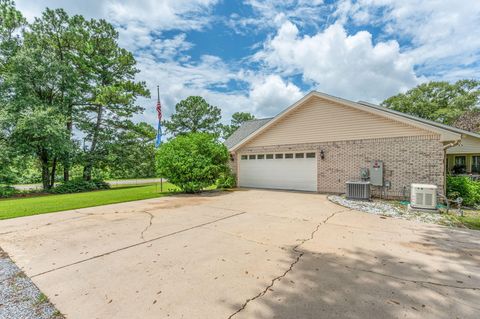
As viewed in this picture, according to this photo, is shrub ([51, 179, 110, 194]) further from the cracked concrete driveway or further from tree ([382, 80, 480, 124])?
tree ([382, 80, 480, 124])

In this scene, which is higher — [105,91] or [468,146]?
[105,91]

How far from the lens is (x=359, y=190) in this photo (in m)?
8.67

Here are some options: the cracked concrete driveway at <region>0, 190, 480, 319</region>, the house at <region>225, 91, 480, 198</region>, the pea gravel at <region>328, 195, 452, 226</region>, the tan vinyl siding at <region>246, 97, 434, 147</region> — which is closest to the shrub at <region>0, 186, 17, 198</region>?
the cracked concrete driveway at <region>0, 190, 480, 319</region>

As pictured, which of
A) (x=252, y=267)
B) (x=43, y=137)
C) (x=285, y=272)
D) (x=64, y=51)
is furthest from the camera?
(x=64, y=51)

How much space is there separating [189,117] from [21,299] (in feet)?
117

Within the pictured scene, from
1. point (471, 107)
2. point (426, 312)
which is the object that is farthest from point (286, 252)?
point (471, 107)

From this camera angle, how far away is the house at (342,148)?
8484 mm

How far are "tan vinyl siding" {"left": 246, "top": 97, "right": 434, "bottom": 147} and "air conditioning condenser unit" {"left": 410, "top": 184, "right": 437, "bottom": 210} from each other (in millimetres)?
2865

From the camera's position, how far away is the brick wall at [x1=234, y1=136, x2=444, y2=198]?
8312 millimetres

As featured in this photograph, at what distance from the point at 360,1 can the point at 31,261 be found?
1259cm

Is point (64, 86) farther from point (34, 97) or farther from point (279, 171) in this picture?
point (279, 171)

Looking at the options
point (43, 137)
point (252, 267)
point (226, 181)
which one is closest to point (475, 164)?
point (226, 181)

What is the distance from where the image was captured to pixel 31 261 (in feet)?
11.9

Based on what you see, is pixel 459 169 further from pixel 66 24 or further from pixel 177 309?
pixel 66 24
